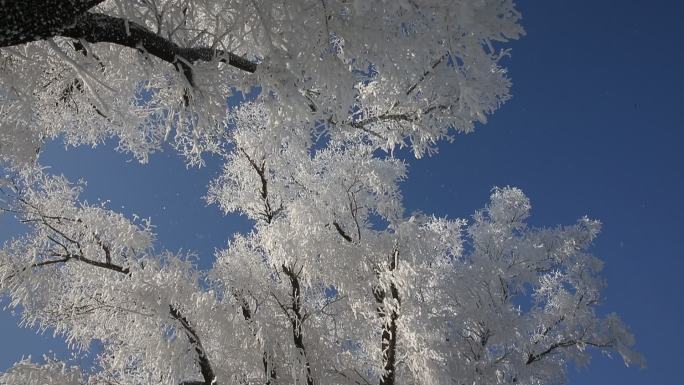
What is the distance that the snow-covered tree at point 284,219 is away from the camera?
3.59m

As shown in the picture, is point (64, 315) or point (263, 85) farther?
point (64, 315)

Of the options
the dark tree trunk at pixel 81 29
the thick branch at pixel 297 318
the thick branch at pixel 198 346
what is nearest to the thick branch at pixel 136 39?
the dark tree trunk at pixel 81 29

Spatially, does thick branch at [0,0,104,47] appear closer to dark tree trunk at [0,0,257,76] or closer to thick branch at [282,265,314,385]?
dark tree trunk at [0,0,257,76]

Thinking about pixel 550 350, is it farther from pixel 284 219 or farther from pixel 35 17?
pixel 35 17

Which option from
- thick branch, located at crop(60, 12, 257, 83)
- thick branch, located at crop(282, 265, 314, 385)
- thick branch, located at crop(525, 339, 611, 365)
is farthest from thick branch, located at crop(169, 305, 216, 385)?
thick branch, located at crop(525, 339, 611, 365)

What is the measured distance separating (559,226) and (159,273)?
8.71 metres

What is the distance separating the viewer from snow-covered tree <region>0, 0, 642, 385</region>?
3.59 m

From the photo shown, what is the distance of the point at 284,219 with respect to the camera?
7.94m

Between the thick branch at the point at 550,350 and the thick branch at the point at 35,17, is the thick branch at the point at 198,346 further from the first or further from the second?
the thick branch at the point at 550,350

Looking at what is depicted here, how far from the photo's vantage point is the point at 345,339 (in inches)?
316

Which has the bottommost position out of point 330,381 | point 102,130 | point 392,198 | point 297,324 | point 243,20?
point 330,381

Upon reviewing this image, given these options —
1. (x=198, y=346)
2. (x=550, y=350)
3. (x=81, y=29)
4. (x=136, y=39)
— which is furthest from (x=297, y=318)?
(x=550, y=350)

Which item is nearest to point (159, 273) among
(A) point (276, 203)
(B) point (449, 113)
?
(A) point (276, 203)

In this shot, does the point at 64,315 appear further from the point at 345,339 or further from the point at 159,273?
the point at 345,339
